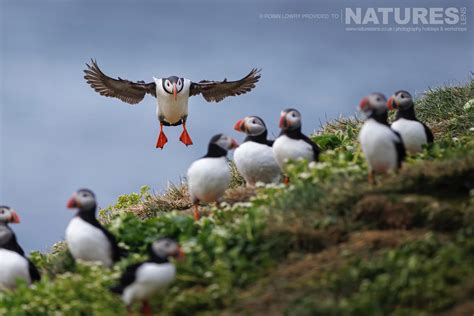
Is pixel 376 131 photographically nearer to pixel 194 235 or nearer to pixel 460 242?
pixel 460 242

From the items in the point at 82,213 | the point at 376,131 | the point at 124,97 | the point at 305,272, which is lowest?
the point at 305,272

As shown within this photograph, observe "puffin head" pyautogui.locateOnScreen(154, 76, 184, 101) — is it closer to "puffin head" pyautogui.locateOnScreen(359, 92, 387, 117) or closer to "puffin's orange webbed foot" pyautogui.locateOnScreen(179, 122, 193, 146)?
"puffin's orange webbed foot" pyautogui.locateOnScreen(179, 122, 193, 146)

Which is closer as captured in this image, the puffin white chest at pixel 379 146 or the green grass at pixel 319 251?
the green grass at pixel 319 251

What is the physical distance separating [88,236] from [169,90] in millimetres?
11115

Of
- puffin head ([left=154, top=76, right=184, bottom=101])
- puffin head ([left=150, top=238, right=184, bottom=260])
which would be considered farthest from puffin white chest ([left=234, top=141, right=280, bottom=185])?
puffin head ([left=154, top=76, right=184, bottom=101])

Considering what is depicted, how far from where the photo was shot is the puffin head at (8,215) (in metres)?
10.2

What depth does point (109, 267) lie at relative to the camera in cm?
895

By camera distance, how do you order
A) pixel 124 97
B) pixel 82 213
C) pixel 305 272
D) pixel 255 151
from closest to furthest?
pixel 305 272 < pixel 82 213 < pixel 255 151 < pixel 124 97

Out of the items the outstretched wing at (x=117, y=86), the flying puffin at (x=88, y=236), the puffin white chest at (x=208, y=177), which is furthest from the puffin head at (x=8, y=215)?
the outstretched wing at (x=117, y=86)

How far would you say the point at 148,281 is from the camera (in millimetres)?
7445

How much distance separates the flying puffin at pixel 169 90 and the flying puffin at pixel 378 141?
1052cm

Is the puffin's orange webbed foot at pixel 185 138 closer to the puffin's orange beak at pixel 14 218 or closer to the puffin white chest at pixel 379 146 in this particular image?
the puffin's orange beak at pixel 14 218

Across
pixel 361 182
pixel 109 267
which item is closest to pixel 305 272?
pixel 361 182

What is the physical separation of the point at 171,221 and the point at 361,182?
220cm
